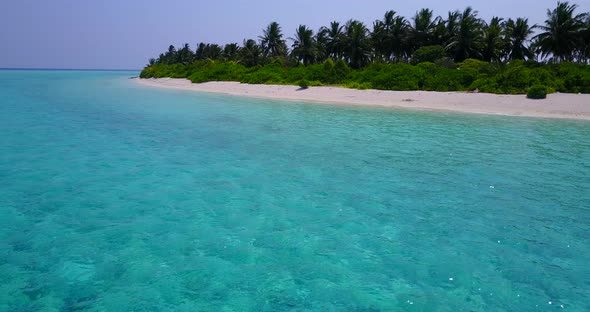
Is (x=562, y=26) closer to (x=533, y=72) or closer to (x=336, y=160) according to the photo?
(x=533, y=72)

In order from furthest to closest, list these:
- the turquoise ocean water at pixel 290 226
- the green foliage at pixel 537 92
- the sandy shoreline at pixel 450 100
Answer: the green foliage at pixel 537 92, the sandy shoreline at pixel 450 100, the turquoise ocean water at pixel 290 226

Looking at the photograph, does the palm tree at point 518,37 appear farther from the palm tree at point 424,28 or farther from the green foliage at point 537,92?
the green foliage at point 537,92

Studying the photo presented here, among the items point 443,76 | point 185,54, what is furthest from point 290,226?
point 185,54

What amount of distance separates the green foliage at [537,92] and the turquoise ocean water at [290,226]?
604 inches

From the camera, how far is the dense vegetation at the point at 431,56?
107 feet

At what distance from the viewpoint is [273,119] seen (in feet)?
71.2

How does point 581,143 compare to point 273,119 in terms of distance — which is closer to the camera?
point 581,143

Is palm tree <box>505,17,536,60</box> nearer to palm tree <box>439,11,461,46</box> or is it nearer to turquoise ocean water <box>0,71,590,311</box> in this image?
palm tree <box>439,11,461,46</box>

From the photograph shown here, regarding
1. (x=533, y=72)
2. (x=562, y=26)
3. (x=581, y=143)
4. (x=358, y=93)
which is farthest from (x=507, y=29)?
(x=581, y=143)

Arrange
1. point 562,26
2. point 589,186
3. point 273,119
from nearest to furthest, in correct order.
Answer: point 589,186, point 273,119, point 562,26

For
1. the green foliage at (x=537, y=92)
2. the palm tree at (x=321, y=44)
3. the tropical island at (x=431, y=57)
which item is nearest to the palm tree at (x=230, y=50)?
the tropical island at (x=431, y=57)

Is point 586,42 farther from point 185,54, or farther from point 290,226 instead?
point 185,54

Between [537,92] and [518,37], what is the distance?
2504cm

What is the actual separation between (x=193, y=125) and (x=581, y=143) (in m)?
16.9
